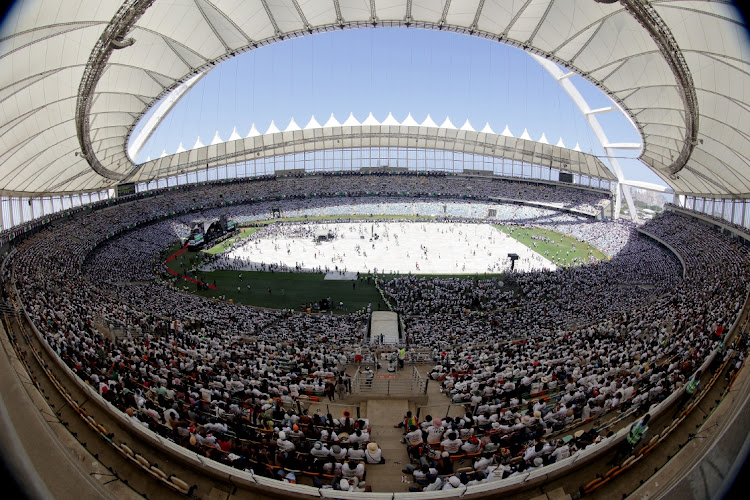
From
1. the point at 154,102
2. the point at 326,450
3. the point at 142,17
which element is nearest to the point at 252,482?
the point at 326,450

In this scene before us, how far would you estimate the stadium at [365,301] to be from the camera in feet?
22.1

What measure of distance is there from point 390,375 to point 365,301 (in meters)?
17.3

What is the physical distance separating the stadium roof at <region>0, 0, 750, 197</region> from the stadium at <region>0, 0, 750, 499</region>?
0.62ft

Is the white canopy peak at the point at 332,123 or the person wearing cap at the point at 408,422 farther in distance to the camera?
the white canopy peak at the point at 332,123

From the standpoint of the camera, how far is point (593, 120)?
53375 mm

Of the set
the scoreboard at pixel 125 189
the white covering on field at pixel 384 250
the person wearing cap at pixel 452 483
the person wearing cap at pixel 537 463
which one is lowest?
the person wearing cap at pixel 452 483

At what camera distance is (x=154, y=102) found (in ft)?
112

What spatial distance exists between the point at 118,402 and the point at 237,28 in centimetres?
2454

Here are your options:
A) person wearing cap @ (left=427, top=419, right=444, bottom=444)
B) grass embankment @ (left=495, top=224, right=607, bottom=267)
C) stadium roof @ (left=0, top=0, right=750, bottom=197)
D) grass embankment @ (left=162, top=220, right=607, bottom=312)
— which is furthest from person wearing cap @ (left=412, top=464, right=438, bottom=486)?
grass embankment @ (left=495, top=224, right=607, bottom=267)

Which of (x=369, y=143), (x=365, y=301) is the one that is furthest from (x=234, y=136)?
(x=365, y=301)

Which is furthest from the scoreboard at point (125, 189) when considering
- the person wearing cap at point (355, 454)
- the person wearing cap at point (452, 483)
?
the person wearing cap at point (452, 483)

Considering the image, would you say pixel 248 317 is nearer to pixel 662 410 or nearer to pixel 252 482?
pixel 252 482

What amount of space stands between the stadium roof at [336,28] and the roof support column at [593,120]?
44.3 feet

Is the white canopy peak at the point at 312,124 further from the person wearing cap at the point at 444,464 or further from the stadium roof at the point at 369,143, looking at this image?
the person wearing cap at the point at 444,464
